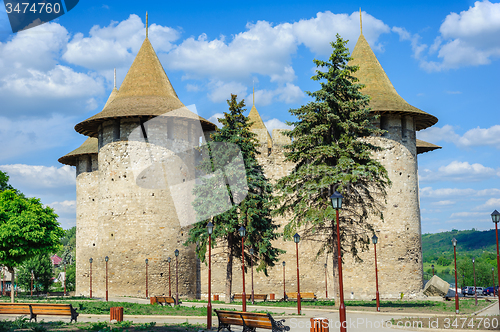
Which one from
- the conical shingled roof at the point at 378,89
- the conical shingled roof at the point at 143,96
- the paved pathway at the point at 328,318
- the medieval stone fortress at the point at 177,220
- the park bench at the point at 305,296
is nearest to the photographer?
the paved pathway at the point at 328,318

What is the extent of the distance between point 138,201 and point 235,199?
21.4 feet

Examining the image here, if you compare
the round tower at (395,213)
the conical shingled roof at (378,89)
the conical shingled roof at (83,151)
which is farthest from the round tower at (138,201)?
the conical shingled roof at (378,89)

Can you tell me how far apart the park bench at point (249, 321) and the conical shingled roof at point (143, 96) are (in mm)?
17120

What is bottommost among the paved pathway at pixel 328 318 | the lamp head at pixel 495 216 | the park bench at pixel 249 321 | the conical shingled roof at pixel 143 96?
the paved pathway at pixel 328 318

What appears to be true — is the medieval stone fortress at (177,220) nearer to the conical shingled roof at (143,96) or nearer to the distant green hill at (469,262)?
the conical shingled roof at (143,96)

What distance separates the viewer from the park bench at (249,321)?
11766 mm

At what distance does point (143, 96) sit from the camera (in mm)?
29547

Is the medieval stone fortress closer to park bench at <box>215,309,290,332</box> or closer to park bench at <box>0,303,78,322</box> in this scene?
park bench at <box>0,303,78,322</box>

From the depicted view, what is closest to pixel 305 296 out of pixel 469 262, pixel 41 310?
pixel 41 310

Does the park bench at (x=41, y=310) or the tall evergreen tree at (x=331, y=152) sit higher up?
the tall evergreen tree at (x=331, y=152)

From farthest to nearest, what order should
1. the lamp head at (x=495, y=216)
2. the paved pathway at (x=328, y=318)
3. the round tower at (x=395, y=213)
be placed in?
the round tower at (x=395, y=213), the lamp head at (x=495, y=216), the paved pathway at (x=328, y=318)

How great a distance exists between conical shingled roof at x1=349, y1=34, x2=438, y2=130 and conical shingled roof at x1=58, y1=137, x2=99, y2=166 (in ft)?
61.4

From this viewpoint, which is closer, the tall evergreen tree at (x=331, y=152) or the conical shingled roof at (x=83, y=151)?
the tall evergreen tree at (x=331, y=152)

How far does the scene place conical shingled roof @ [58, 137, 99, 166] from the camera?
3472cm
